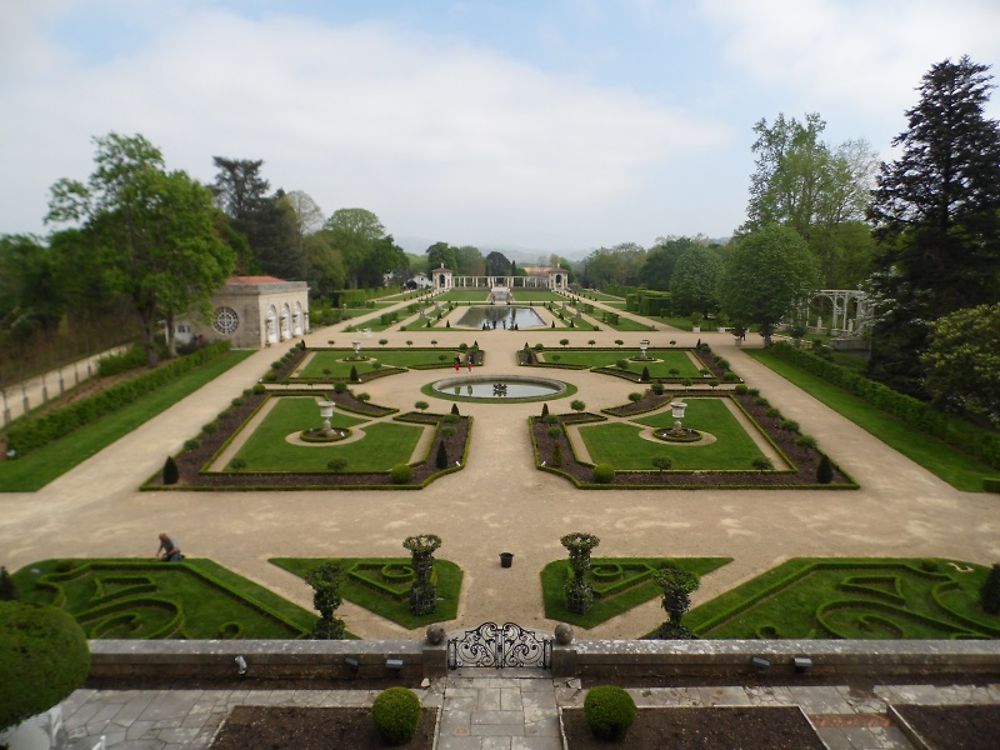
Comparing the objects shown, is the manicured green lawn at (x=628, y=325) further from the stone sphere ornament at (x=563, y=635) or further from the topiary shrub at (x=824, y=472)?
the stone sphere ornament at (x=563, y=635)

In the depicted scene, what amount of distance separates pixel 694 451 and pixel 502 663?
58.1 feet

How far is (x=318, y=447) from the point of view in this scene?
28.1 meters

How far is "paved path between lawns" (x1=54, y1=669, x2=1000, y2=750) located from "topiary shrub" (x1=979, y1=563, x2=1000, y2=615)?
14.4 feet

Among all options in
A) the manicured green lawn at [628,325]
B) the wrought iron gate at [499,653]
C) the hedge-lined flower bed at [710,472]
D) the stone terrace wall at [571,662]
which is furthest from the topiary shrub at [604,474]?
the manicured green lawn at [628,325]

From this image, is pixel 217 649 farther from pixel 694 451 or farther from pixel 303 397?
pixel 303 397

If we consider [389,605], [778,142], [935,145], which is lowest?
[389,605]

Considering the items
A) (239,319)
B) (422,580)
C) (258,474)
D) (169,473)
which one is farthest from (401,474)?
(239,319)

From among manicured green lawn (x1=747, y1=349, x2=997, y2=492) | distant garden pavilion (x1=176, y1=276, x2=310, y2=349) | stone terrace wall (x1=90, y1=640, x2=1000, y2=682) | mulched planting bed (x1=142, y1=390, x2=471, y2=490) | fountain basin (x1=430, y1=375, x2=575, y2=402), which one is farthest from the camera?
distant garden pavilion (x1=176, y1=276, x2=310, y2=349)

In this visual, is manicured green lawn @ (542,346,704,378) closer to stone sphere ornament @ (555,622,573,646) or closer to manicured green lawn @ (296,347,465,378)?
manicured green lawn @ (296,347,465,378)

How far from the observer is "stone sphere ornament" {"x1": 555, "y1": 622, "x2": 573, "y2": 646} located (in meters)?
11.6

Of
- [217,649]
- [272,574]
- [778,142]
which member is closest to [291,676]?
[217,649]

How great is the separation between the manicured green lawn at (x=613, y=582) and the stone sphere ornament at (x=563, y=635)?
294 centimetres

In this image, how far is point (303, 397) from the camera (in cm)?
3738

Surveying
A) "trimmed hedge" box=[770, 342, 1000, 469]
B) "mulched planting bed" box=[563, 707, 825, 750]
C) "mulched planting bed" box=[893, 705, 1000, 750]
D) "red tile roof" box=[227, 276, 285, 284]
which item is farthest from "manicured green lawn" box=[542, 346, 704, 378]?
"mulched planting bed" box=[563, 707, 825, 750]
